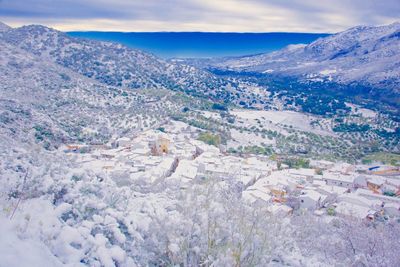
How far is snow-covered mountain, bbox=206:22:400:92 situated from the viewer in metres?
106

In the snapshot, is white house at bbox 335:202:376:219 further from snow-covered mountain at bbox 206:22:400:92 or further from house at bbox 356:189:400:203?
snow-covered mountain at bbox 206:22:400:92

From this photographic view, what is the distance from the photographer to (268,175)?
76.4 ft

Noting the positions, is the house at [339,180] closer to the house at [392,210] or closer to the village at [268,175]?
the village at [268,175]

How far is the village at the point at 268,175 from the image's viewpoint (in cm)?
1745

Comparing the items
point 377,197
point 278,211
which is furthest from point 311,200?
point 278,211

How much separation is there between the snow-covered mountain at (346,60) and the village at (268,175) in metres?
76.1

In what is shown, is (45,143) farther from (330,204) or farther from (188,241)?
(188,241)

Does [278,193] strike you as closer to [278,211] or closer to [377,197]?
[377,197]

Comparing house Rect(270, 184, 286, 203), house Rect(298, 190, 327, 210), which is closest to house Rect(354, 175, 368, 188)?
house Rect(298, 190, 327, 210)

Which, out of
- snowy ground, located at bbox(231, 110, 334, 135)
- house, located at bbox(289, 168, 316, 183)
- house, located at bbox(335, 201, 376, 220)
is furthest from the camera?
snowy ground, located at bbox(231, 110, 334, 135)

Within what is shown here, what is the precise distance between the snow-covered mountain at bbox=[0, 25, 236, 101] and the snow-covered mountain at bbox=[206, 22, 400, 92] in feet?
169

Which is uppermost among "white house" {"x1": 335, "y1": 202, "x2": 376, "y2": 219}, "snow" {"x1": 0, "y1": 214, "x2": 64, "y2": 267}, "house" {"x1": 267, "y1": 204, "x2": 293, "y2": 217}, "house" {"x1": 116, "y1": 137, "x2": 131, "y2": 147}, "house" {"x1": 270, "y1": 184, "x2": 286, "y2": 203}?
"snow" {"x1": 0, "y1": 214, "x2": 64, "y2": 267}

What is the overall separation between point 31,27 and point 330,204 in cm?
6674

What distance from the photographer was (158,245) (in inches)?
219
